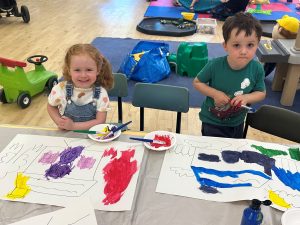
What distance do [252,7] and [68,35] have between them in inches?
141

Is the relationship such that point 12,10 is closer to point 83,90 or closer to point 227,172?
point 83,90

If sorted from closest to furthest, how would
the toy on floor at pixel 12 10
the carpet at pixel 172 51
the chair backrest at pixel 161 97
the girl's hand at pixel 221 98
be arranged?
the girl's hand at pixel 221 98, the chair backrest at pixel 161 97, the carpet at pixel 172 51, the toy on floor at pixel 12 10

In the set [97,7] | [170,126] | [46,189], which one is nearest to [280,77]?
[170,126]

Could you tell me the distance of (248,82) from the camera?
56.5 inches

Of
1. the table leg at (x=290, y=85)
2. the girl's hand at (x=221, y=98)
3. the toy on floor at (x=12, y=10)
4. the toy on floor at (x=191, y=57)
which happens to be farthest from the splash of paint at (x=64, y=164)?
the toy on floor at (x=12, y=10)

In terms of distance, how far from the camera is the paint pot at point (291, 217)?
2.79ft

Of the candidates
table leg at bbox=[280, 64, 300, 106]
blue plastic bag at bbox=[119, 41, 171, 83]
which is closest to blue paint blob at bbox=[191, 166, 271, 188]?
table leg at bbox=[280, 64, 300, 106]

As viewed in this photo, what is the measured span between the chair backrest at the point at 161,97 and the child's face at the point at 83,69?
0.35 metres

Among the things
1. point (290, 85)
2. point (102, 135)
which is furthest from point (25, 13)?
point (102, 135)

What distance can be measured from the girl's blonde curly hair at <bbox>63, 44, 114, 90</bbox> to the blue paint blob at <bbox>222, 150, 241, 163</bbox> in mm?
644

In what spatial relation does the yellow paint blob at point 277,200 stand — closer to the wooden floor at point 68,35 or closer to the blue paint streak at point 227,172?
the blue paint streak at point 227,172

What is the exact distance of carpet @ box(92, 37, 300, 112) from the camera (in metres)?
2.86

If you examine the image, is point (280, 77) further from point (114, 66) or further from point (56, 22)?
point (56, 22)

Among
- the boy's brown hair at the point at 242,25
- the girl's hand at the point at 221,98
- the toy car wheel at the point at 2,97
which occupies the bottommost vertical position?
the toy car wheel at the point at 2,97
